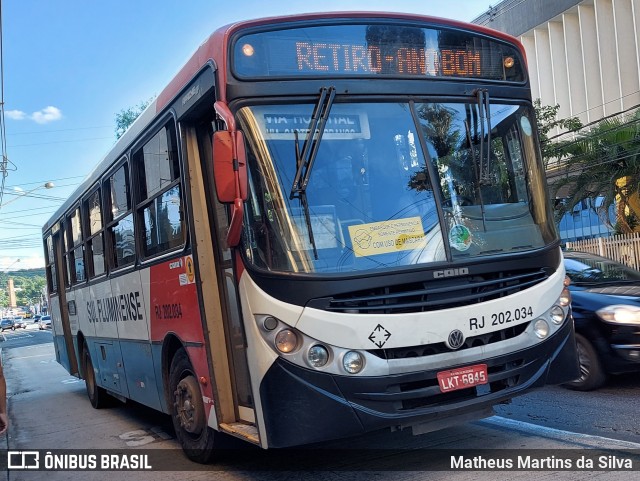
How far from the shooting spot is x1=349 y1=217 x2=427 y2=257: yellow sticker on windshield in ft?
15.6

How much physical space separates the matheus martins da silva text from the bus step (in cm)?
158

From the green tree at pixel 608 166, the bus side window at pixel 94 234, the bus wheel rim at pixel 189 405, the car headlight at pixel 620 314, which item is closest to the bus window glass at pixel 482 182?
the bus wheel rim at pixel 189 405

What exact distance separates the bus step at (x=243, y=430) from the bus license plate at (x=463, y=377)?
131 cm

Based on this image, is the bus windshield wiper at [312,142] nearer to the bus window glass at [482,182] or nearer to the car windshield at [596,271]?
the bus window glass at [482,182]

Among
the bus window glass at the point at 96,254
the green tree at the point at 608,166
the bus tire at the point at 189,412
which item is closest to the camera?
the bus tire at the point at 189,412

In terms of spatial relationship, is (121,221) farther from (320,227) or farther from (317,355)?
(317,355)

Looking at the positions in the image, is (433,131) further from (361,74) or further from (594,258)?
(594,258)

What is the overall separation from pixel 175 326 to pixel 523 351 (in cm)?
302

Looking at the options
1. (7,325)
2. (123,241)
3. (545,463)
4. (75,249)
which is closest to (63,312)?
(75,249)

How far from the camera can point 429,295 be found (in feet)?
15.6

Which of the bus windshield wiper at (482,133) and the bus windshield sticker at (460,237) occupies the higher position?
the bus windshield wiper at (482,133)

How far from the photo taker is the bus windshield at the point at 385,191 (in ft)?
15.4

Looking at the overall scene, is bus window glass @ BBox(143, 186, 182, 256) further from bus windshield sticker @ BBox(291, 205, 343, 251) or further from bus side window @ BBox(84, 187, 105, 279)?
bus side window @ BBox(84, 187, 105, 279)

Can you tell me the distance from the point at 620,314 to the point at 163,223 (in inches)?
194
